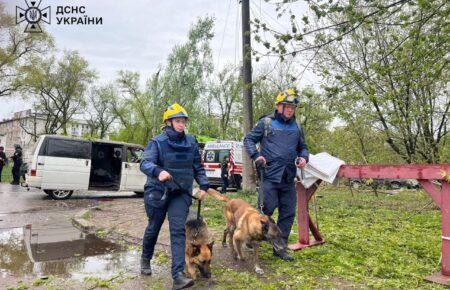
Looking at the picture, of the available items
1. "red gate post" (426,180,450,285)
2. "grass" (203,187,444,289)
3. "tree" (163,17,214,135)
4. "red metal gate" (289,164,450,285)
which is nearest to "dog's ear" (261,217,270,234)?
"grass" (203,187,444,289)

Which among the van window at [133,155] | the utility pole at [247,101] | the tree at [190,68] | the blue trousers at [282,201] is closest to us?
the blue trousers at [282,201]

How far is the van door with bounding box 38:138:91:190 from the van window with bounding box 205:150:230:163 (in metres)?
8.14

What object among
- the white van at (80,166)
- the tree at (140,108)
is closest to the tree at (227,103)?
the tree at (140,108)

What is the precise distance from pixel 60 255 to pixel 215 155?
15.3 metres

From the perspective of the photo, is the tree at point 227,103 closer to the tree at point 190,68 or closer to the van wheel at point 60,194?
the tree at point 190,68

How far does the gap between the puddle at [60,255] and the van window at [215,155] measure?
13.3m

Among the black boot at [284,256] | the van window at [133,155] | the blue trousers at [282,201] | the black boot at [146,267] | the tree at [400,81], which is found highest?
the tree at [400,81]

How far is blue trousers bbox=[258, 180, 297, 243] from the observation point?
5.49 m

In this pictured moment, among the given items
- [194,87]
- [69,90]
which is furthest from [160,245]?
[69,90]

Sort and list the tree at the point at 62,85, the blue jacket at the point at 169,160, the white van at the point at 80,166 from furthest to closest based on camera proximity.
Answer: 1. the tree at the point at 62,85
2. the white van at the point at 80,166
3. the blue jacket at the point at 169,160

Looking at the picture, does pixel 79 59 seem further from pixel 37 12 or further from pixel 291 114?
pixel 291 114

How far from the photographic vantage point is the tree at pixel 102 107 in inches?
2131

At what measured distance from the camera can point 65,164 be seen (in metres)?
13.3

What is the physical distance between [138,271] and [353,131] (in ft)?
37.2
